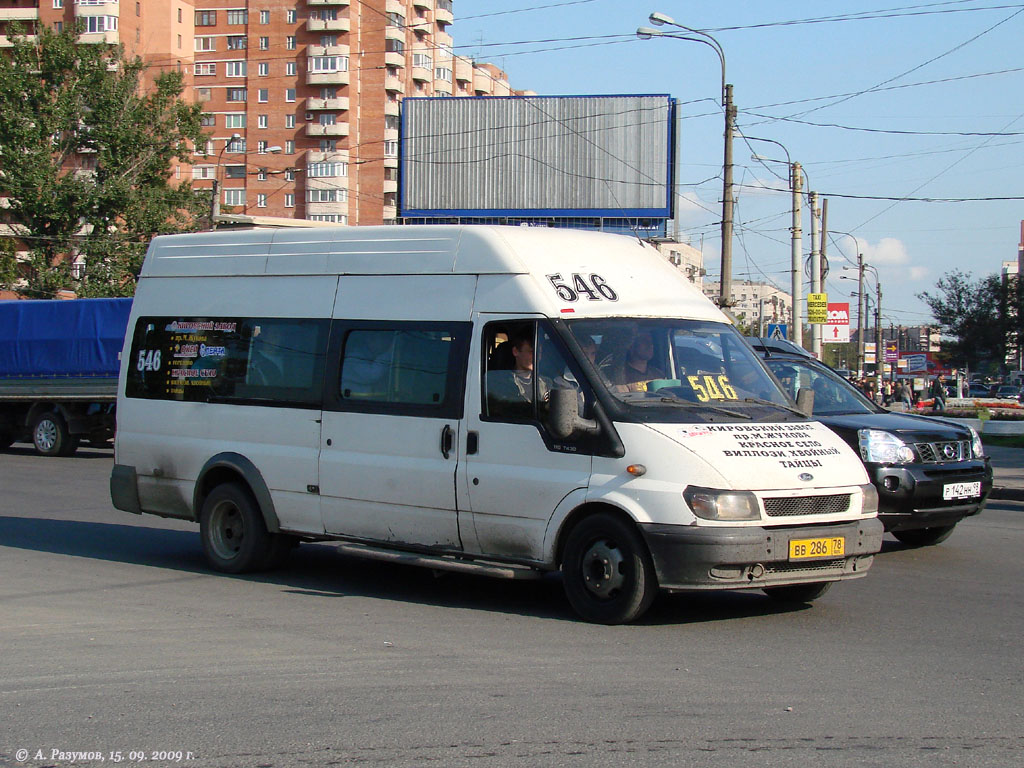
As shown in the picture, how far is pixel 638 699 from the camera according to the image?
5.69 m

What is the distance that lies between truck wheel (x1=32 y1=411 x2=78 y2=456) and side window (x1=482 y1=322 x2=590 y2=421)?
58.8 feet

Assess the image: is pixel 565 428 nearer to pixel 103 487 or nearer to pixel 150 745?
pixel 150 745

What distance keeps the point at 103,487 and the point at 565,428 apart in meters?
11.7

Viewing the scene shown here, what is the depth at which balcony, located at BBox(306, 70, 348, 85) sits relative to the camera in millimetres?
93863

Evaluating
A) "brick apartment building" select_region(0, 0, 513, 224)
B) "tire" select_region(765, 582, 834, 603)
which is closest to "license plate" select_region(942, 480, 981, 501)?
"tire" select_region(765, 582, 834, 603)

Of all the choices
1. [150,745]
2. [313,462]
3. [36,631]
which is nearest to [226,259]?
[313,462]

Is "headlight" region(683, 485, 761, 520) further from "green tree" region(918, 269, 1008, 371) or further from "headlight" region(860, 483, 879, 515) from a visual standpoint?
"green tree" region(918, 269, 1008, 371)

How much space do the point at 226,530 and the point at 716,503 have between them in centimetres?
445

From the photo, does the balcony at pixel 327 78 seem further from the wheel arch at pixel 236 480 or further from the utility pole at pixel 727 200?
the wheel arch at pixel 236 480

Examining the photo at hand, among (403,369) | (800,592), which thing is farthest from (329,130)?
(800,592)

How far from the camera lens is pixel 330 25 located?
93.9m

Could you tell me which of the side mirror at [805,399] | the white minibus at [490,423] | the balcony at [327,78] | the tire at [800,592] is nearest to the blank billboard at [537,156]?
the balcony at [327,78]

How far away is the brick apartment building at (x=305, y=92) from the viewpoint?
3725 inches

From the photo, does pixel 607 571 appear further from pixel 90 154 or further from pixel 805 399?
pixel 90 154
